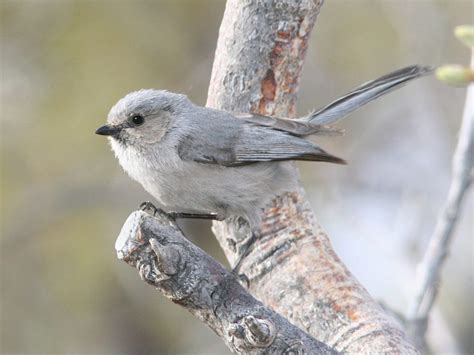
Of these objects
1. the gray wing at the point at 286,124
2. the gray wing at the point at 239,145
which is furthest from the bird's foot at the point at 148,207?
the gray wing at the point at 286,124

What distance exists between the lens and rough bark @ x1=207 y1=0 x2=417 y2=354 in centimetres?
328

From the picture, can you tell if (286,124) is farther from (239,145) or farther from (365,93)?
(365,93)

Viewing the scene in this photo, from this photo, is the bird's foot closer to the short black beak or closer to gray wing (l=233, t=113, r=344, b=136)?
the short black beak

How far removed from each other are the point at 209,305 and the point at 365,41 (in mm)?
5462

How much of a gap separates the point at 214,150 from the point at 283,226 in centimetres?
51

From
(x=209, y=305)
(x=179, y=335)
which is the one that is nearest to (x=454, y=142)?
(x=179, y=335)

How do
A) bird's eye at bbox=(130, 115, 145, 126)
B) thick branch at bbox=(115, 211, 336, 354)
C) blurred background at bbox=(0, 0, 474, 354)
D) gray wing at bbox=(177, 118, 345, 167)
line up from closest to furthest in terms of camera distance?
thick branch at bbox=(115, 211, 336, 354) → gray wing at bbox=(177, 118, 345, 167) → bird's eye at bbox=(130, 115, 145, 126) → blurred background at bbox=(0, 0, 474, 354)

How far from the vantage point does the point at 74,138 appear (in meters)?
6.44

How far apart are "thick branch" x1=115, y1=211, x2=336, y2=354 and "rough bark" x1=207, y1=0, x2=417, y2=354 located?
2.37 feet

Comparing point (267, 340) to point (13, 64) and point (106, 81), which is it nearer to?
point (106, 81)

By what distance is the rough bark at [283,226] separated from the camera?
328 cm

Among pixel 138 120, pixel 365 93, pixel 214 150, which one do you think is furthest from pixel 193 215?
pixel 365 93

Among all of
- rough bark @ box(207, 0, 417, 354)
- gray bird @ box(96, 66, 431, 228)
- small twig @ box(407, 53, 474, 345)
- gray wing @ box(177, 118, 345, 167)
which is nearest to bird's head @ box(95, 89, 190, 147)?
gray bird @ box(96, 66, 431, 228)

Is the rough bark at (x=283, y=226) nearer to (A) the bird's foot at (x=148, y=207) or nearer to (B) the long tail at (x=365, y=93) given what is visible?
(B) the long tail at (x=365, y=93)
